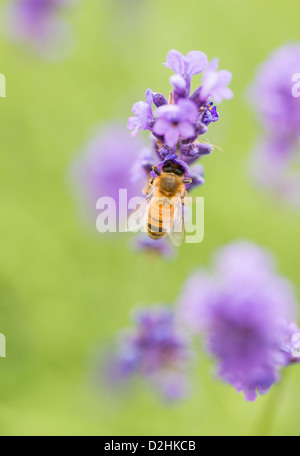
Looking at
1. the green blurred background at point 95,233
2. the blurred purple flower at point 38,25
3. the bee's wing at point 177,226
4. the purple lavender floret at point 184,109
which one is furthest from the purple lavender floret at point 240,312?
the blurred purple flower at point 38,25

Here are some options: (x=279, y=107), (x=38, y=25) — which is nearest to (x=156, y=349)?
(x=279, y=107)

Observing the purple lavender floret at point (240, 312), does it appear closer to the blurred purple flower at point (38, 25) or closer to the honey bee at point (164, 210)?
the honey bee at point (164, 210)

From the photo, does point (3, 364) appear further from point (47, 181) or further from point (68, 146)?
point (68, 146)

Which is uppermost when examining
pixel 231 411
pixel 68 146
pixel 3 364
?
pixel 68 146

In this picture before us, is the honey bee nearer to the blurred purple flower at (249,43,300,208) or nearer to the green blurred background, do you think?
the blurred purple flower at (249,43,300,208)

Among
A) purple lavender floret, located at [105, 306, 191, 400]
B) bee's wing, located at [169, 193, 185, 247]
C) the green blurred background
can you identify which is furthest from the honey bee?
the green blurred background
